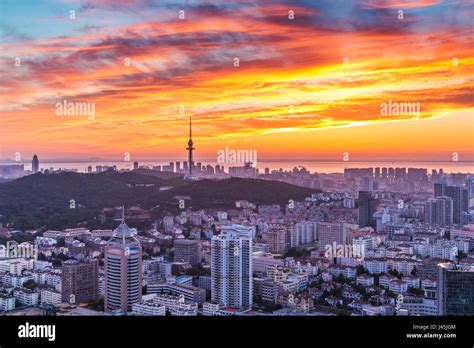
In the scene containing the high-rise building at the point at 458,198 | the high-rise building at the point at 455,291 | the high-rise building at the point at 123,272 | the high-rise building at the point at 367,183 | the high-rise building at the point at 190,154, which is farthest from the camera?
the high-rise building at the point at 367,183

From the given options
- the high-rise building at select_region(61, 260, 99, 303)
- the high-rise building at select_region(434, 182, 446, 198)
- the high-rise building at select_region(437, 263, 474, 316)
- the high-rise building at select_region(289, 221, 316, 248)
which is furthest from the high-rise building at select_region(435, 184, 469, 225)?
the high-rise building at select_region(61, 260, 99, 303)

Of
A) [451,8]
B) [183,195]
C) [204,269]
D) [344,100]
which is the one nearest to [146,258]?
[204,269]

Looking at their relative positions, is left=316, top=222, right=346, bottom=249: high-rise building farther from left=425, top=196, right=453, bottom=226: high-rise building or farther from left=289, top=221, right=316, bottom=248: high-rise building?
left=425, top=196, right=453, bottom=226: high-rise building

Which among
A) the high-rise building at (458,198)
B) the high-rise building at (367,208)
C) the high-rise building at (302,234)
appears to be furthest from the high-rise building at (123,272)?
the high-rise building at (458,198)

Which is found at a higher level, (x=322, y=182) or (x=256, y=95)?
(x=256, y=95)

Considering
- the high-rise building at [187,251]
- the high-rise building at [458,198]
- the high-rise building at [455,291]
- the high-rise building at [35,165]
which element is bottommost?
the high-rise building at [187,251]

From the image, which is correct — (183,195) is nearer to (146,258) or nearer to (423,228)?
(146,258)

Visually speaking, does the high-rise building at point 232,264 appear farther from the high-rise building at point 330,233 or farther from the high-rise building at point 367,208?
the high-rise building at point 367,208
